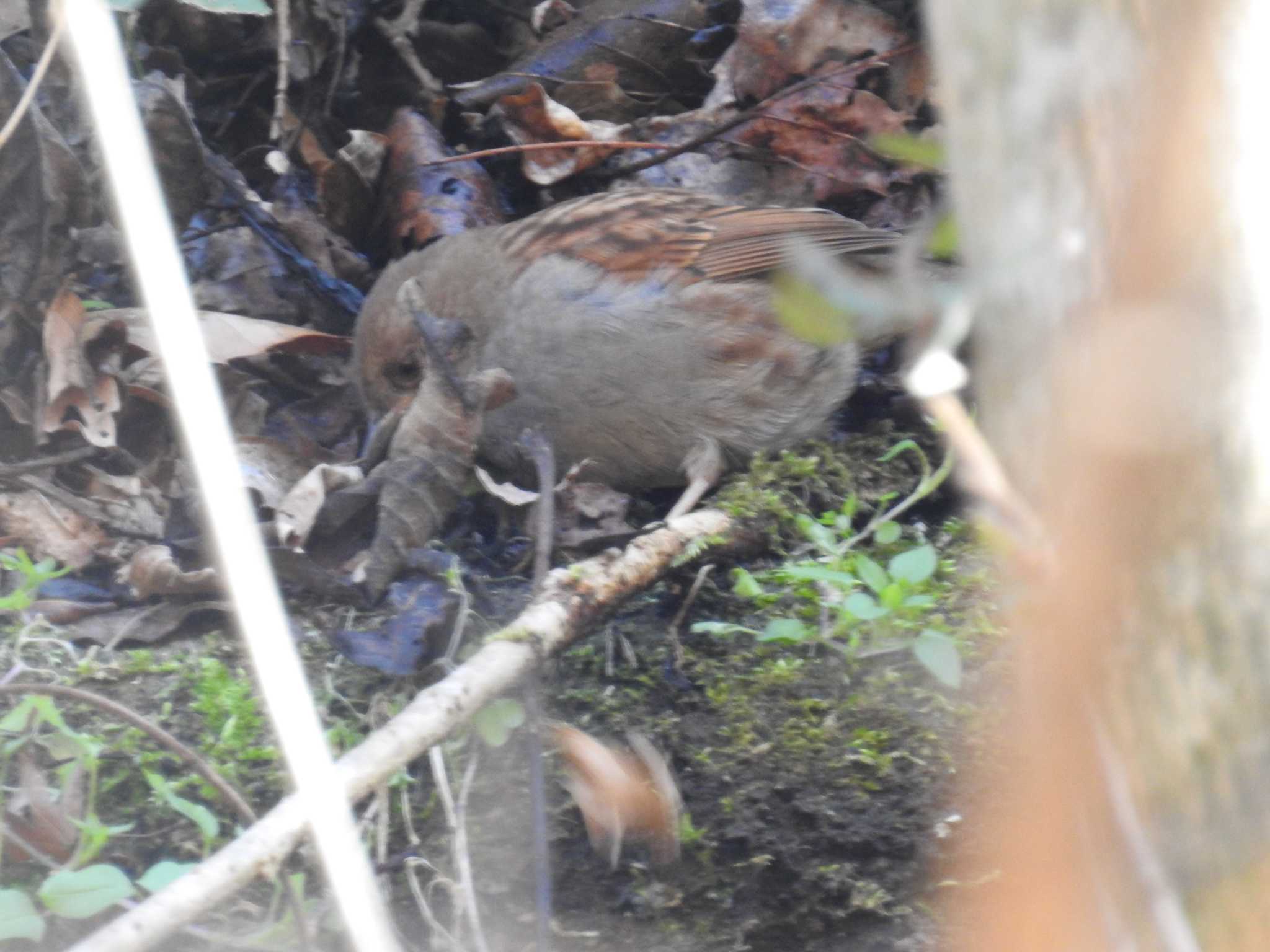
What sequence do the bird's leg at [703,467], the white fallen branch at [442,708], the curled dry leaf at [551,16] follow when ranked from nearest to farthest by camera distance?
the white fallen branch at [442,708], the bird's leg at [703,467], the curled dry leaf at [551,16]

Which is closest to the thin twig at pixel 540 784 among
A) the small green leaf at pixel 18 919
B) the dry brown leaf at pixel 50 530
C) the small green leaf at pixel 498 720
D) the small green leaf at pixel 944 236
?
the small green leaf at pixel 498 720

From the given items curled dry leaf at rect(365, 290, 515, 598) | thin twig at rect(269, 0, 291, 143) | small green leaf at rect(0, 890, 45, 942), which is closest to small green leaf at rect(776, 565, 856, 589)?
curled dry leaf at rect(365, 290, 515, 598)

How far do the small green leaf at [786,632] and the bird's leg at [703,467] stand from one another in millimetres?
889

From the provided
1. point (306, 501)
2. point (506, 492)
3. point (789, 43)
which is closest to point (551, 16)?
point (789, 43)

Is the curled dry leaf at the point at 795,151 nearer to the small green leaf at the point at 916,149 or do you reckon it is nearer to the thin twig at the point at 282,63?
the thin twig at the point at 282,63

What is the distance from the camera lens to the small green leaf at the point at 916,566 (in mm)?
2037

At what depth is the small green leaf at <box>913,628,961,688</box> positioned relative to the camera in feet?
6.07

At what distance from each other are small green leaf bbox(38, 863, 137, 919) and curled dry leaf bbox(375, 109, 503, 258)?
2.58 meters

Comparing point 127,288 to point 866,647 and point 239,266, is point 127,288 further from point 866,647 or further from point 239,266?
point 866,647

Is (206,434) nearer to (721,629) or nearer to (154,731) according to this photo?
(154,731)

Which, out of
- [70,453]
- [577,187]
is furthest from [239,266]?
[577,187]

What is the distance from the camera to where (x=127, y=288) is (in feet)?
11.1

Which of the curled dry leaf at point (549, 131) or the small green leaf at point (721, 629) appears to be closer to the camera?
the small green leaf at point (721, 629)

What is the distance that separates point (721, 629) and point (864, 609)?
271 mm
